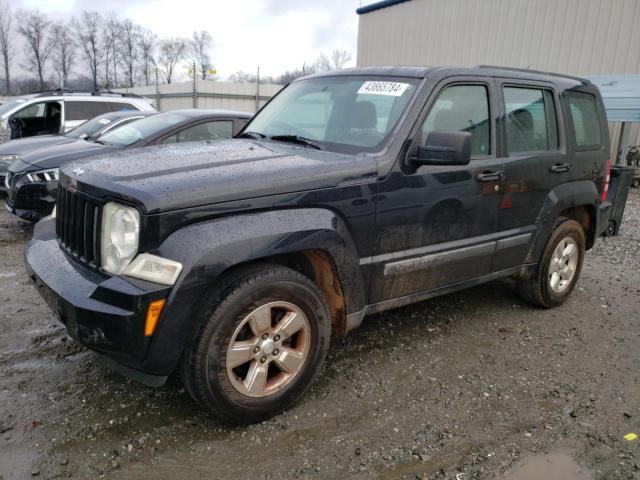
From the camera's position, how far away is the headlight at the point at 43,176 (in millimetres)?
5953

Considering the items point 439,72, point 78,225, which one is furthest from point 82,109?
point 439,72

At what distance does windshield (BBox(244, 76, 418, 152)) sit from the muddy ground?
4.98 ft

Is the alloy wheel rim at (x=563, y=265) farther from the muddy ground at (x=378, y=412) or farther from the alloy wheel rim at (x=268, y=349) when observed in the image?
the alloy wheel rim at (x=268, y=349)

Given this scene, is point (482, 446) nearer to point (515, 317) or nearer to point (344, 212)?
point (344, 212)

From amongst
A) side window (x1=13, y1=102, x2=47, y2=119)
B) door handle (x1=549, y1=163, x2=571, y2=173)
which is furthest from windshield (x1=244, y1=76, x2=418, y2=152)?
side window (x1=13, y1=102, x2=47, y2=119)

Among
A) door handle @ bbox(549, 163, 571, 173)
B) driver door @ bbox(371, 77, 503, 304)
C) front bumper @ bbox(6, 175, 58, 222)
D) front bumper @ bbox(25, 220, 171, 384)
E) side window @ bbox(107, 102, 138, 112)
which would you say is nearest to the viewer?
front bumper @ bbox(25, 220, 171, 384)

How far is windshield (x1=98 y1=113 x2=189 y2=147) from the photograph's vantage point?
6.30 m

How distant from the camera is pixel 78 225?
268 centimetres

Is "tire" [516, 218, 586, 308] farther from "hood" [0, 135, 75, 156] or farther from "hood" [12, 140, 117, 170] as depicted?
"hood" [0, 135, 75, 156]

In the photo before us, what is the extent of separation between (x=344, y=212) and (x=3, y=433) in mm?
2110

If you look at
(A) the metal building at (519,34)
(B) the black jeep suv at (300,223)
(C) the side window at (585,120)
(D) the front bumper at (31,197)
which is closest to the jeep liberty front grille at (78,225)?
(B) the black jeep suv at (300,223)

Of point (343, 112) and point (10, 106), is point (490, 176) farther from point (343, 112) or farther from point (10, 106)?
point (10, 106)

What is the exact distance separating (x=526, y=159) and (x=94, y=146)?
5.16 metres

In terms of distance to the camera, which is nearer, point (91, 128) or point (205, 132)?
point (205, 132)
